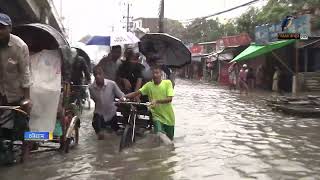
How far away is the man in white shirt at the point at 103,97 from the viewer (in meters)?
8.73

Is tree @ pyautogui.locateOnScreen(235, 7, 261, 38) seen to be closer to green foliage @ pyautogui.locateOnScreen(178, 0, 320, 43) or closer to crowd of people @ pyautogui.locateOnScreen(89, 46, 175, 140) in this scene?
green foliage @ pyautogui.locateOnScreen(178, 0, 320, 43)

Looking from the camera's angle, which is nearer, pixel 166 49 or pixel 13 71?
pixel 13 71

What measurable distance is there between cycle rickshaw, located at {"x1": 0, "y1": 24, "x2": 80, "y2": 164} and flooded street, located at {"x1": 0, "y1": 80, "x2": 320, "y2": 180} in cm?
29

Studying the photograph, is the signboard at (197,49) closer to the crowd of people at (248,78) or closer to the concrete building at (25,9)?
the crowd of people at (248,78)

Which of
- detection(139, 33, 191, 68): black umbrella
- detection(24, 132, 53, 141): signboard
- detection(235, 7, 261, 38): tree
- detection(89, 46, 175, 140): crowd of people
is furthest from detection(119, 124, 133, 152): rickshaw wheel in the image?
detection(235, 7, 261, 38): tree

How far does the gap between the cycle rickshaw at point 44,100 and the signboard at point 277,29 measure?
17146 millimetres

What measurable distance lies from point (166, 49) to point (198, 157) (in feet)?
13.9

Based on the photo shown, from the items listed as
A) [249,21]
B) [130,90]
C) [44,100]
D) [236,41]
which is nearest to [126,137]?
[44,100]

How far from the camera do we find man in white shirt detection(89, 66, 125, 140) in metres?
8.73

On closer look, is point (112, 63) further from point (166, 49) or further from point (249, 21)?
point (249, 21)

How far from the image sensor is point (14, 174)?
6336mm

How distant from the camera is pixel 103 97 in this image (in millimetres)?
8734

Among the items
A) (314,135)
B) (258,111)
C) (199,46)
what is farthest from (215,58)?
(314,135)

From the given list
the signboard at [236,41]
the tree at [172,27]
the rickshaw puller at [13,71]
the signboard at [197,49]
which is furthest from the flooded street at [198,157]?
the tree at [172,27]
